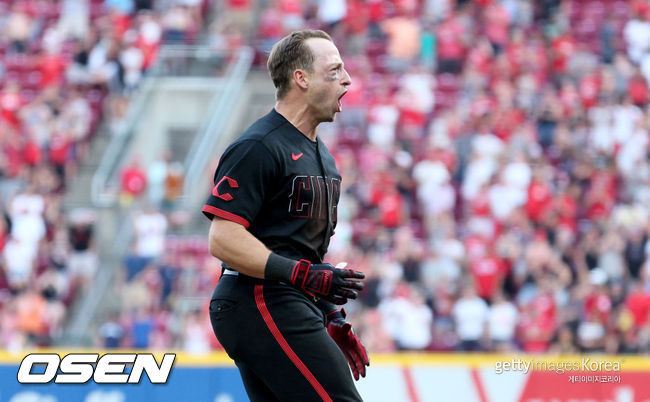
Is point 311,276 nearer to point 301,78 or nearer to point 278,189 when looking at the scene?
point 278,189

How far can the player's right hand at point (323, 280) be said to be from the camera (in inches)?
162

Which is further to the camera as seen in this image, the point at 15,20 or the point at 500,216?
the point at 15,20

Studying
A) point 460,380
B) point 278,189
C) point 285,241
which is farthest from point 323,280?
point 460,380

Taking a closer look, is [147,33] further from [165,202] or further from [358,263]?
[358,263]

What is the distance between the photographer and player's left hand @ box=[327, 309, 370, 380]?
4594 millimetres

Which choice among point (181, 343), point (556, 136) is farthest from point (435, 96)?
point (181, 343)

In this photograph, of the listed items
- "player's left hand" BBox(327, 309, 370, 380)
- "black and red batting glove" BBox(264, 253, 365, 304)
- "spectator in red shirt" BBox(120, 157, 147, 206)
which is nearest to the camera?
"black and red batting glove" BBox(264, 253, 365, 304)

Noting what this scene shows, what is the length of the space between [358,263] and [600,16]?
701 cm

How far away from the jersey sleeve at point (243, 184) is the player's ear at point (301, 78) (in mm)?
362

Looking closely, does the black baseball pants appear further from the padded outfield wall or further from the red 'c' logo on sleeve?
the padded outfield wall

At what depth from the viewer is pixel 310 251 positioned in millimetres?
4391

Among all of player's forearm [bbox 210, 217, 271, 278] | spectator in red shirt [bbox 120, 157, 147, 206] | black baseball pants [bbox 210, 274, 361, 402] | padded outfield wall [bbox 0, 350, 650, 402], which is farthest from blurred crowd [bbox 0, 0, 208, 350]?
player's forearm [bbox 210, 217, 271, 278]

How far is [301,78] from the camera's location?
14.5ft

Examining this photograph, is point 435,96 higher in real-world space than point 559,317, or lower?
higher
